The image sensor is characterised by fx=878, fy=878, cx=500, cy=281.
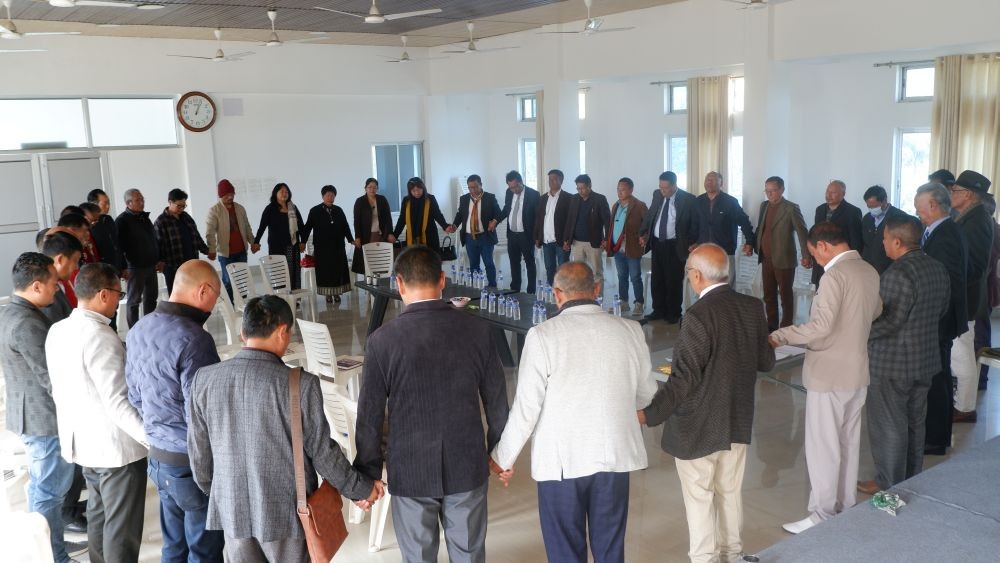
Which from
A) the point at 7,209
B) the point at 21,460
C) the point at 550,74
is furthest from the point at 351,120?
the point at 21,460

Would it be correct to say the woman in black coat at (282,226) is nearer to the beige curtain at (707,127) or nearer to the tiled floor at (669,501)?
the tiled floor at (669,501)

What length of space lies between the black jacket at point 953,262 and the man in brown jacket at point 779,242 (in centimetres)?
312

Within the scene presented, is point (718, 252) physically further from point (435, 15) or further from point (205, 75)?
point (205, 75)

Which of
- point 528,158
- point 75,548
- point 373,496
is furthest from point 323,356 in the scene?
point 528,158

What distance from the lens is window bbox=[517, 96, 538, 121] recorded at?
16938mm

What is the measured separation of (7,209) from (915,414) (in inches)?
459

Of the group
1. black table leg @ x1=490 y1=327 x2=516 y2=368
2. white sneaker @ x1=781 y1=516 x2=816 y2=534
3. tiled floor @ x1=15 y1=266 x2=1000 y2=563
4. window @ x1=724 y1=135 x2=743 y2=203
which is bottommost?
tiled floor @ x1=15 y1=266 x2=1000 y2=563

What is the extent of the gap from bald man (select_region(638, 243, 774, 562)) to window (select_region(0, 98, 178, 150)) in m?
11.3

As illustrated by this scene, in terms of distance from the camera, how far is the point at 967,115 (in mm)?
10195

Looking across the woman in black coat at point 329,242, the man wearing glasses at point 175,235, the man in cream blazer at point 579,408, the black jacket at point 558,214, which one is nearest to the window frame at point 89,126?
the woman in black coat at point 329,242

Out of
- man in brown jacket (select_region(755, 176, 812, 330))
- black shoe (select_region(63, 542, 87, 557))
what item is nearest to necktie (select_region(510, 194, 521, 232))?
man in brown jacket (select_region(755, 176, 812, 330))

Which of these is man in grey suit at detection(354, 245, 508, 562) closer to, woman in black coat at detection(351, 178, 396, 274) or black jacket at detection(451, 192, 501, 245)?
black jacket at detection(451, 192, 501, 245)

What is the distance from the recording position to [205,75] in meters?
13.1

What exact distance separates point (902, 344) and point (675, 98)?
10.3 metres
